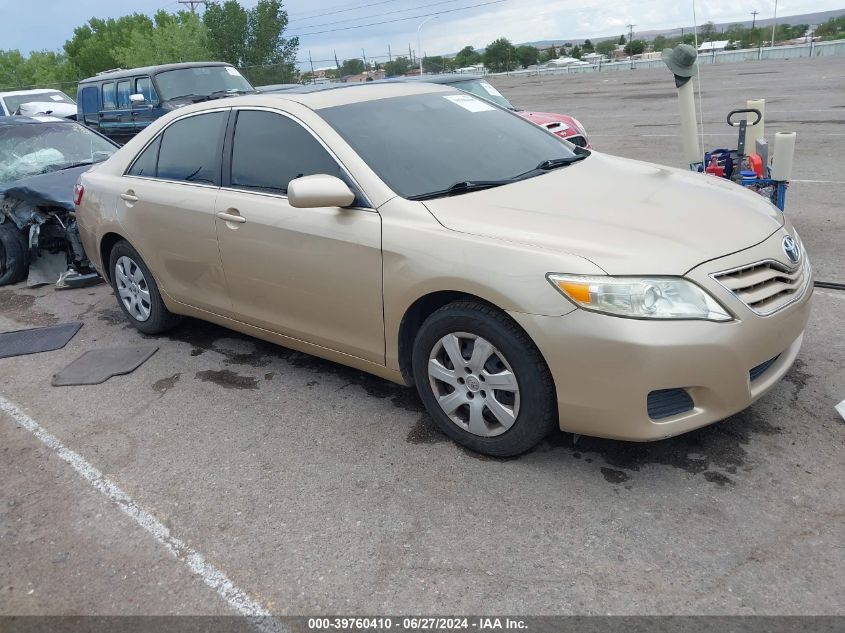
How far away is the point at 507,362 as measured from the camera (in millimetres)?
3201

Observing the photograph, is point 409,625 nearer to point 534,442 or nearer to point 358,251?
point 534,442

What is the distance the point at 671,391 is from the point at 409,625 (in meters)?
1.37

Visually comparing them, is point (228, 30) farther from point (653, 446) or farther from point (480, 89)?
point (653, 446)

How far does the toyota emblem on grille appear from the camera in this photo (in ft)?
11.0

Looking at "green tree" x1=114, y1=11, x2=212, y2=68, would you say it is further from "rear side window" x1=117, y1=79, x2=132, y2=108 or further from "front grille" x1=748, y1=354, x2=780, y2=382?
"front grille" x1=748, y1=354, x2=780, y2=382

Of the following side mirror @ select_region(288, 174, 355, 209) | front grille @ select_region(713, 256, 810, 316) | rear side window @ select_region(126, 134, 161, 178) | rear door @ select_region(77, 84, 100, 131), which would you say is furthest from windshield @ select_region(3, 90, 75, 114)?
front grille @ select_region(713, 256, 810, 316)

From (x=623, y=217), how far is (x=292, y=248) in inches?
68.8

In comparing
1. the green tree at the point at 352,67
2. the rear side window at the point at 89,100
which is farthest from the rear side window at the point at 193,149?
the green tree at the point at 352,67

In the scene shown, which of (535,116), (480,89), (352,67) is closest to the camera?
(535,116)

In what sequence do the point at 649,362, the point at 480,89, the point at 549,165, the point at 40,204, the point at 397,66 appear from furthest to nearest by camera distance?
1. the point at 397,66
2. the point at 480,89
3. the point at 40,204
4. the point at 549,165
5. the point at 649,362

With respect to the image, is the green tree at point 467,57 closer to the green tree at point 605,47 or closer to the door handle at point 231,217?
the green tree at point 605,47

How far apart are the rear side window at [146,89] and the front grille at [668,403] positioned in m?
11.9

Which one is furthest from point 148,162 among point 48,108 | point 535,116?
point 48,108

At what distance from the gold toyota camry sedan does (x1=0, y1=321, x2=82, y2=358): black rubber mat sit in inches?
51.7
